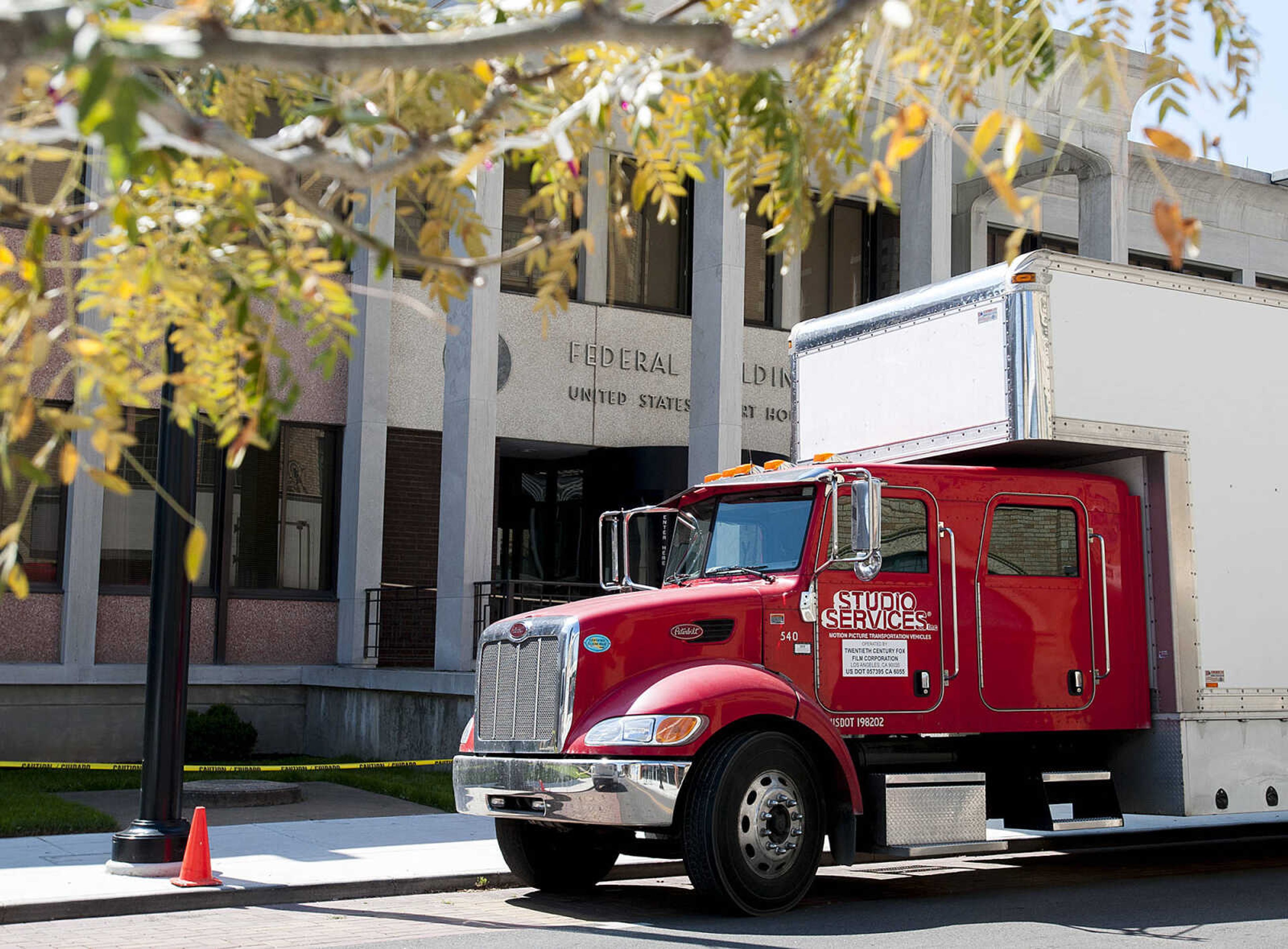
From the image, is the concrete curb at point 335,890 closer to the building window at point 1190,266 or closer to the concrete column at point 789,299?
the concrete column at point 789,299

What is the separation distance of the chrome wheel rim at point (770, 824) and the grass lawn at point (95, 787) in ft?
18.3

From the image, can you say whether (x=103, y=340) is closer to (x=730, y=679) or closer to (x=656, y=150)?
(x=656, y=150)

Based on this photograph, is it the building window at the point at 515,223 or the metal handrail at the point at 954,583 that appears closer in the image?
the metal handrail at the point at 954,583

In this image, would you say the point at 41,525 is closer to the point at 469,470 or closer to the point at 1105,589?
the point at 469,470

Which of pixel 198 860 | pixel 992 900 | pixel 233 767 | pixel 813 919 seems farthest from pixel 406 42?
pixel 233 767

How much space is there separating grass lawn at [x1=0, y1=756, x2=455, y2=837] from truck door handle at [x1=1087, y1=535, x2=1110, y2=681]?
20.5 feet

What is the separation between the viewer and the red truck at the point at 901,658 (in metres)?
9.21

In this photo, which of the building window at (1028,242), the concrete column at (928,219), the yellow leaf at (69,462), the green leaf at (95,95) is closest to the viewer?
→ the green leaf at (95,95)

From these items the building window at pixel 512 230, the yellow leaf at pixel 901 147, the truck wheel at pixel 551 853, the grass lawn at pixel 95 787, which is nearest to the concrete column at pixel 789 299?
the building window at pixel 512 230

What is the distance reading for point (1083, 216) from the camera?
22625 mm

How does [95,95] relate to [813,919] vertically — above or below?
above

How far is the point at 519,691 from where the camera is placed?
9867 millimetres

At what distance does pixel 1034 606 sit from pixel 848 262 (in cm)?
1426

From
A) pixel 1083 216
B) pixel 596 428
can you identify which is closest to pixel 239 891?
pixel 596 428
